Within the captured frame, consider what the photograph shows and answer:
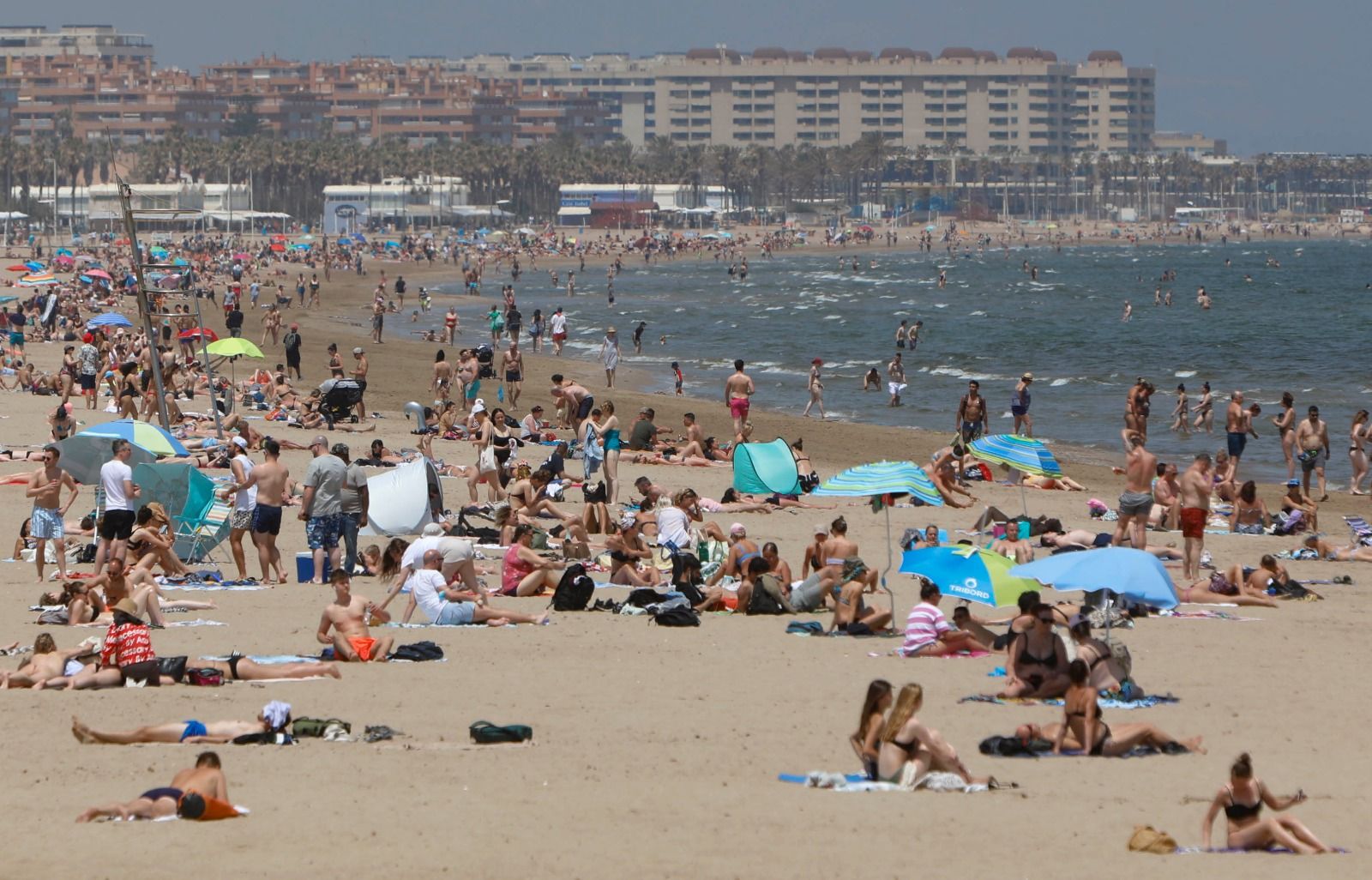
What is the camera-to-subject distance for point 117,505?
562 inches

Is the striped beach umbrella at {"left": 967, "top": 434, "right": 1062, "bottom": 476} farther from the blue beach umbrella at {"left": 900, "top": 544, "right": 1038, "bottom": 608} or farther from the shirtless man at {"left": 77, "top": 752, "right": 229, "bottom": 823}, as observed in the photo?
the shirtless man at {"left": 77, "top": 752, "right": 229, "bottom": 823}

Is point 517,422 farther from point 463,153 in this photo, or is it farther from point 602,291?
point 463,153

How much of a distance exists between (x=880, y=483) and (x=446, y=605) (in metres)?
3.33

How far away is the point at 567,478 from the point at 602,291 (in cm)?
5802

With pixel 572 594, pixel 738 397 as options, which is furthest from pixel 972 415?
pixel 572 594

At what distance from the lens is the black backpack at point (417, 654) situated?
38.6 feet

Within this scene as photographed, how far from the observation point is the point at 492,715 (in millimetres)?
10492

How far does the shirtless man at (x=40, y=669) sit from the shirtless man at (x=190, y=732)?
1.05 meters

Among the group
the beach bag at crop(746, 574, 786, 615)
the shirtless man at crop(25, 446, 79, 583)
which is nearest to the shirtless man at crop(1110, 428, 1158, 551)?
the beach bag at crop(746, 574, 786, 615)

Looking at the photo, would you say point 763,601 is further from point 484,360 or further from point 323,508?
point 484,360

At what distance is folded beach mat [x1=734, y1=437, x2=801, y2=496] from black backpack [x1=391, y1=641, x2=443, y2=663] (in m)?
7.38

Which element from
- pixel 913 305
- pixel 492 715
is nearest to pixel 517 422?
pixel 492 715

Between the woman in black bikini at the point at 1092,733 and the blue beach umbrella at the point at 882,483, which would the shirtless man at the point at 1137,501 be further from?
the woman in black bikini at the point at 1092,733

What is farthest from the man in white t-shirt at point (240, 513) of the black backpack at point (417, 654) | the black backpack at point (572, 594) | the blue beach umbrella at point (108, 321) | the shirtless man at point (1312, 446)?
the blue beach umbrella at point (108, 321)
